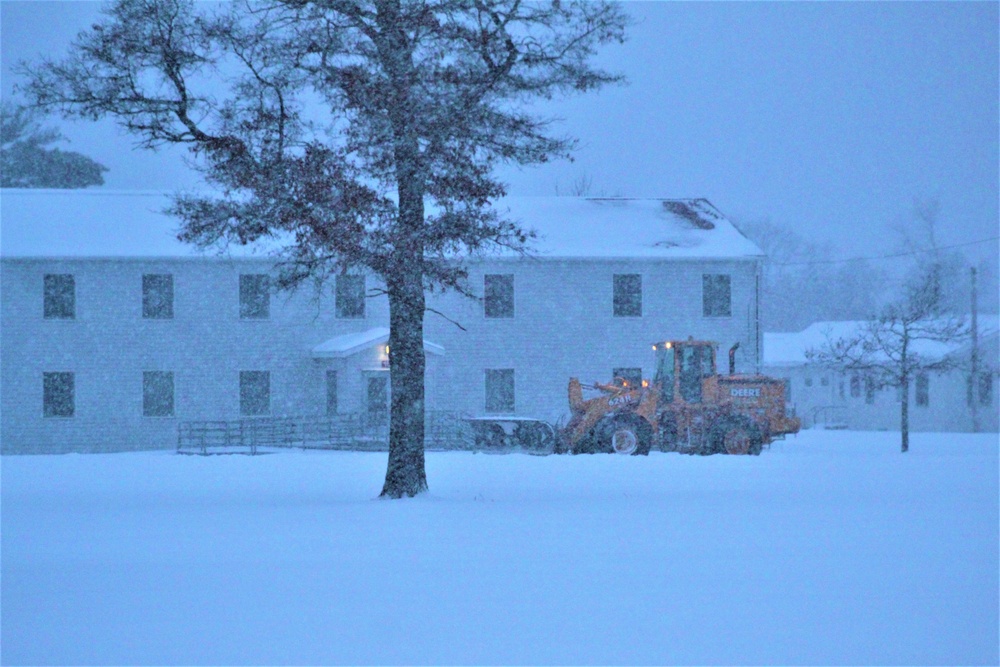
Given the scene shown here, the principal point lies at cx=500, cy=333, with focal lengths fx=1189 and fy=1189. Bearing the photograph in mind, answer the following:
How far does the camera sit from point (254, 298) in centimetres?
3481

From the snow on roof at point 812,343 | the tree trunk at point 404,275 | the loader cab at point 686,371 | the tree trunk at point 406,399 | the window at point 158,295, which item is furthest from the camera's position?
the snow on roof at point 812,343

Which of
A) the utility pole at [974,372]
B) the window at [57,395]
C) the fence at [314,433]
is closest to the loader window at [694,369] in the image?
the fence at [314,433]

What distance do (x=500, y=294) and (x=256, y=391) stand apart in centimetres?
778

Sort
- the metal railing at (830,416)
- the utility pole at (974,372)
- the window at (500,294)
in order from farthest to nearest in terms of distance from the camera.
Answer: the metal railing at (830,416) → the utility pole at (974,372) → the window at (500,294)

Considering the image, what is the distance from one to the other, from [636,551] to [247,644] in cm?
512

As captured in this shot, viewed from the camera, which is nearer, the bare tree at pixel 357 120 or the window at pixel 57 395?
the bare tree at pixel 357 120

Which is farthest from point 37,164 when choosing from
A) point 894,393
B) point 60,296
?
point 894,393

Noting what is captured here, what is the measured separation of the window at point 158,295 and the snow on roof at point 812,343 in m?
27.3

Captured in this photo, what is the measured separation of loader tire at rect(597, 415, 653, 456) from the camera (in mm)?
27609

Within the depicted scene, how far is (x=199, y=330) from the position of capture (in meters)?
34.4

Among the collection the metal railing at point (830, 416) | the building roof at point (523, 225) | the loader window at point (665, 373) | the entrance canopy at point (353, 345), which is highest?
the building roof at point (523, 225)

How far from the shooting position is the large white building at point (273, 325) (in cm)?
3388

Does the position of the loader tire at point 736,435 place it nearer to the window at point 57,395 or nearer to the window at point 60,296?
the window at point 57,395

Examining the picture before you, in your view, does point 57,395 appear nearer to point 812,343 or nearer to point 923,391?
point 923,391
